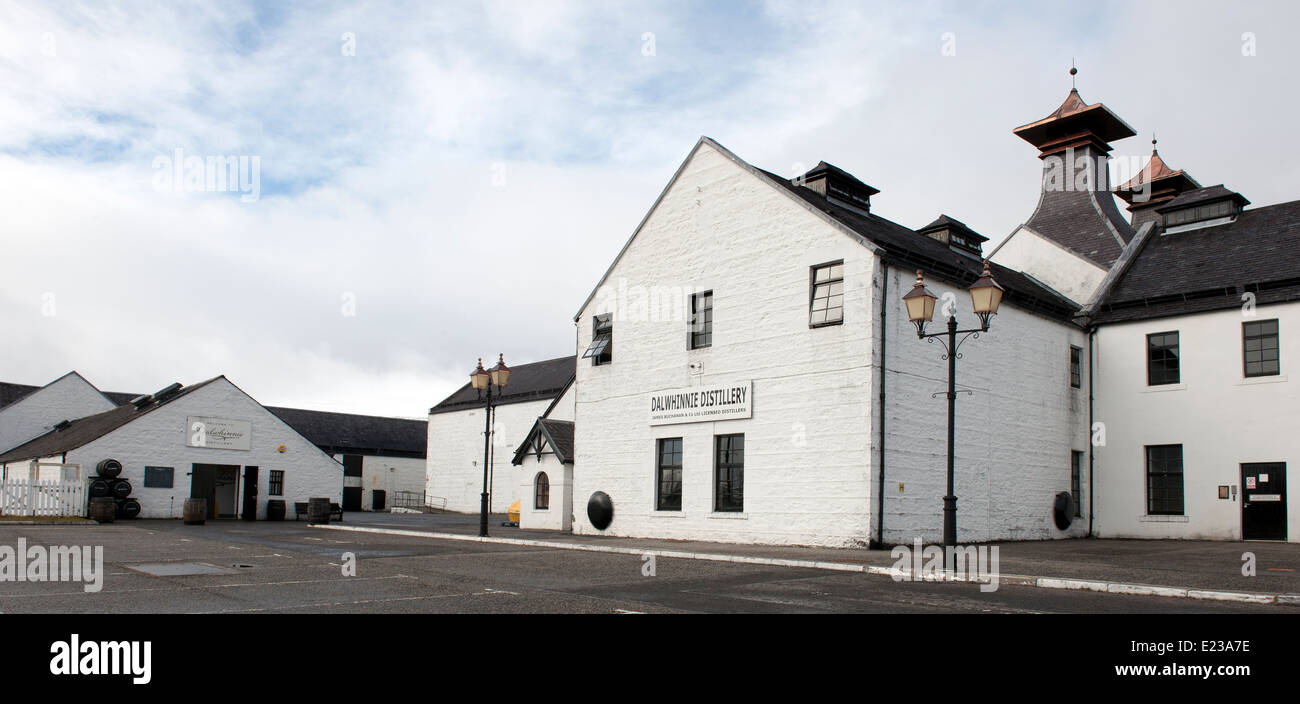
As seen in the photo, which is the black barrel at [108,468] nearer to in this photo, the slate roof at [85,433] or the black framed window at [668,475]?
the slate roof at [85,433]

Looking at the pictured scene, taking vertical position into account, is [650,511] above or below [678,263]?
below

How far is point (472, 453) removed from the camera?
182 feet

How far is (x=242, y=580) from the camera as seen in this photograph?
37.3 ft

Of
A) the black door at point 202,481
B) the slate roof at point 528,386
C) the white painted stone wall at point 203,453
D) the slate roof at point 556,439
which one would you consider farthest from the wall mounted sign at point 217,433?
the slate roof at point 528,386

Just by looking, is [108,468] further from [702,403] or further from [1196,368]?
[1196,368]

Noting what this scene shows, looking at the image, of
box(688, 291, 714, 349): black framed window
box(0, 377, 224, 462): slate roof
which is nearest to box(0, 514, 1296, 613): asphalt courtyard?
box(688, 291, 714, 349): black framed window

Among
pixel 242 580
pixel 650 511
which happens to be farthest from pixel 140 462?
pixel 242 580

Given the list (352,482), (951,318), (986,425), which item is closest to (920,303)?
(951,318)

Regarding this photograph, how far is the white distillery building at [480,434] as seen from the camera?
52.0 meters

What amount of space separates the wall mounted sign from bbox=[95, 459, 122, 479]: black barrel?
2.85 metres

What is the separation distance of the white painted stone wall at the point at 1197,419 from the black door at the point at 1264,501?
0.16 meters

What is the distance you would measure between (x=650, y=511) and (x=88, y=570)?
13499 mm

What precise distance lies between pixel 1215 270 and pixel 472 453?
4110 centimetres
